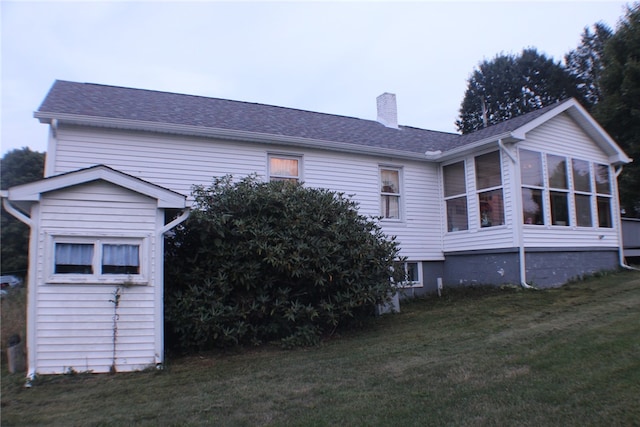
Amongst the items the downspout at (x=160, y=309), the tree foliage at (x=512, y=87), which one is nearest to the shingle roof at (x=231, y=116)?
the downspout at (x=160, y=309)

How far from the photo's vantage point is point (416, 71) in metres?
24.6

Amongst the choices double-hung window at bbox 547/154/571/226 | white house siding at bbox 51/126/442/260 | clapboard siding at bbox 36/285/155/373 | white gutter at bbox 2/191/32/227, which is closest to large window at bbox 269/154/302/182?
white house siding at bbox 51/126/442/260

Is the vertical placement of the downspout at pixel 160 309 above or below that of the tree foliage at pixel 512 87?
below

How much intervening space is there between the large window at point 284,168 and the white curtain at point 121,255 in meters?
4.88

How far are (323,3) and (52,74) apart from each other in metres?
7.19

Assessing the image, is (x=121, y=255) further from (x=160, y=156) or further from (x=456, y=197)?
(x=456, y=197)

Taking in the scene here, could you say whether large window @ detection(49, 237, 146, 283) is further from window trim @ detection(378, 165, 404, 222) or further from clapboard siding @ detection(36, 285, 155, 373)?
window trim @ detection(378, 165, 404, 222)

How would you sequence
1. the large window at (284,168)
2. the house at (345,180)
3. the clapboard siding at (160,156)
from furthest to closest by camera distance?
the large window at (284,168) < the clapboard siding at (160,156) < the house at (345,180)

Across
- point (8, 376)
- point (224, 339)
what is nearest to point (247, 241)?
point (224, 339)

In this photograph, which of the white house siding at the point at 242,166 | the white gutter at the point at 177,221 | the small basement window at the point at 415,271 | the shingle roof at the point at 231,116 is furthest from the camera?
the small basement window at the point at 415,271

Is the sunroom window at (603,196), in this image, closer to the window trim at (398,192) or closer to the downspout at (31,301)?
the window trim at (398,192)

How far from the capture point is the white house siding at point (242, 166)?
31.6ft

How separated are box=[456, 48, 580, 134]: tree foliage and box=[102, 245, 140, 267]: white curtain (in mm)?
30548

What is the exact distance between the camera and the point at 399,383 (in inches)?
207
